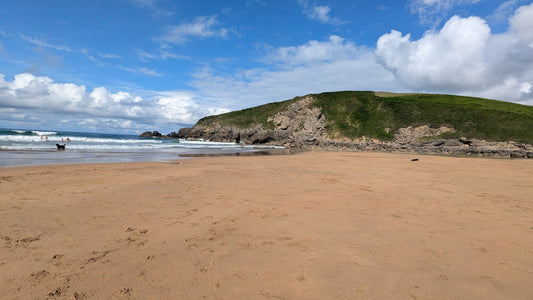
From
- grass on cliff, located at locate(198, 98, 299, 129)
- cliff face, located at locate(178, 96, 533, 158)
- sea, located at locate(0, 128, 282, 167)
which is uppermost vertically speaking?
grass on cliff, located at locate(198, 98, 299, 129)

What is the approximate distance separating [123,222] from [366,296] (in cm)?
528

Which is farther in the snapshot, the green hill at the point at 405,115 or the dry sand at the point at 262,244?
the green hill at the point at 405,115

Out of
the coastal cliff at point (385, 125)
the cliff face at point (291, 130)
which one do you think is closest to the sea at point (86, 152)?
the cliff face at point (291, 130)

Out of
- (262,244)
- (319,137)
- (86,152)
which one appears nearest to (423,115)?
(319,137)

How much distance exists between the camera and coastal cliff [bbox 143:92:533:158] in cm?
4222

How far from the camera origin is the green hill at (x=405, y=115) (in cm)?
4388

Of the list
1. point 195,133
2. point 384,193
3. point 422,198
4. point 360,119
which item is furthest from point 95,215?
point 195,133

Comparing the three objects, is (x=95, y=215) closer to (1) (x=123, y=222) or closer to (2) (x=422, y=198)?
(1) (x=123, y=222)

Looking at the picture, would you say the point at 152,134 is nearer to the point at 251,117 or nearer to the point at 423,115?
the point at 251,117

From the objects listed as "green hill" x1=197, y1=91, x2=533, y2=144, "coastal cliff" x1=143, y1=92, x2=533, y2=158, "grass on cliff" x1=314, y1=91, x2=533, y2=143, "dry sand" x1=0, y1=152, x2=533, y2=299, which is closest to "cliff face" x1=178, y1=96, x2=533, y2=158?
"coastal cliff" x1=143, y1=92, x2=533, y2=158

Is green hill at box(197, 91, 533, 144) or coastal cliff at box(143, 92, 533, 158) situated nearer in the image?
coastal cliff at box(143, 92, 533, 158)

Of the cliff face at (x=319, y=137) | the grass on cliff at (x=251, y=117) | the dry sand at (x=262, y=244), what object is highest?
the grass on cliff at (x=251, y=117)

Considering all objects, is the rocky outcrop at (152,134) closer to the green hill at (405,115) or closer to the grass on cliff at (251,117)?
the grass on cliff at (251,117)

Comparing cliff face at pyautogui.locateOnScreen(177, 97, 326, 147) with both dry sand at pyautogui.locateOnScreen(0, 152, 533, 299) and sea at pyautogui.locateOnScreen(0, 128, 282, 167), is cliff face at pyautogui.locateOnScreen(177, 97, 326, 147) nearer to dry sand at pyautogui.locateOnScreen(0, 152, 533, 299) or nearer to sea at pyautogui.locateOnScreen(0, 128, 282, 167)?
sea at pyautogui.locateOnScreen(0, 128, 282, 167)
